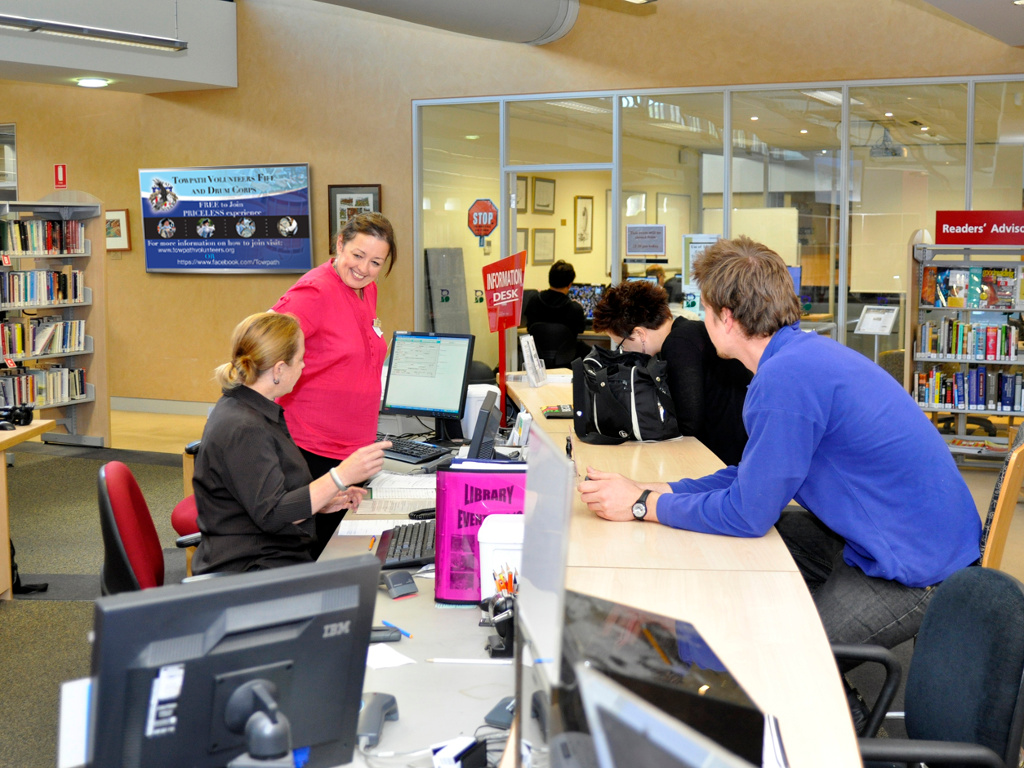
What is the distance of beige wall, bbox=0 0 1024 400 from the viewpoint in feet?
22.5

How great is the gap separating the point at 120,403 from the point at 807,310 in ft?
22.6

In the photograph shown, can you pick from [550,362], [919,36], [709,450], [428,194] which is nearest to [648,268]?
[550,362]

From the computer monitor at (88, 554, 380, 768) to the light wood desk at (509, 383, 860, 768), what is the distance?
0.64 meters

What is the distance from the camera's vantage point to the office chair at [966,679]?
1.57 m

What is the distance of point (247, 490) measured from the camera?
233 centimetres

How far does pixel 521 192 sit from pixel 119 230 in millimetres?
4236

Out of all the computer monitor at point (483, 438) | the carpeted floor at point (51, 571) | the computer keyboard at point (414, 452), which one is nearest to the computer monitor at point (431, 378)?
the computer keyboard at point (414, 452)

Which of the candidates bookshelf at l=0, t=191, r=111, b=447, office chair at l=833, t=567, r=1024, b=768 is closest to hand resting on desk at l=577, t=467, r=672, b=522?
office chair at l=833, t=567, r=1024, b=768

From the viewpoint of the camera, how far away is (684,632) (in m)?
1.31

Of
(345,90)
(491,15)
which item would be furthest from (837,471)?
(345,90)

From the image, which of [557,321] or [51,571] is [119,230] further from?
[51,571]

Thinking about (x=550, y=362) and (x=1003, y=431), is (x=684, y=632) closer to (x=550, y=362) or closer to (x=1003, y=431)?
(x=550, y=362)

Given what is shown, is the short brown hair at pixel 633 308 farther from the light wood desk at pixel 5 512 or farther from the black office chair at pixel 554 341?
the black office chair at pixel 554 341

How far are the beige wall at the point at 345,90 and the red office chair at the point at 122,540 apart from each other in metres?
5.70
